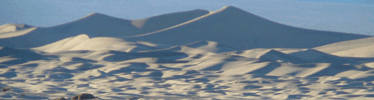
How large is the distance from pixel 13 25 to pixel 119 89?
26.4m

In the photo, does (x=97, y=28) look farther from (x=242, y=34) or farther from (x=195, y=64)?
(x=195, y=64)

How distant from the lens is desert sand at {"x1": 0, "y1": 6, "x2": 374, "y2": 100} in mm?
12375

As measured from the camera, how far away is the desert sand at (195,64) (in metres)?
12.4

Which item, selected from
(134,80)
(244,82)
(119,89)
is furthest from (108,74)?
(244,82)

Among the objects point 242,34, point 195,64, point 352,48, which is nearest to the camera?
point 195,64

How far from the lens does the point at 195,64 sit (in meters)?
19.0

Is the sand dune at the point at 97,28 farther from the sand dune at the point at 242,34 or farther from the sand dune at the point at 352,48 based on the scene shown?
the sand dune at the point at 352,48

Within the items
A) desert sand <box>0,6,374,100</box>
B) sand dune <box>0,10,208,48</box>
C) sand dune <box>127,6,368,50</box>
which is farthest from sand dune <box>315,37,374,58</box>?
sand dune <box>0,10,208,48</box>

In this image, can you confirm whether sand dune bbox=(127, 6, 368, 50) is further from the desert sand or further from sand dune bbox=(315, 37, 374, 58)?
sand dune bbox=(315, 37, 374, 58)

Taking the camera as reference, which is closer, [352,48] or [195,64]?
[195,64]

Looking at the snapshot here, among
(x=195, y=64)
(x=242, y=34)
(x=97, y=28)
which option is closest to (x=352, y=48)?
(x=242, y=34)

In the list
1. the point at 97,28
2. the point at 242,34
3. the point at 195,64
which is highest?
the point at 97,28

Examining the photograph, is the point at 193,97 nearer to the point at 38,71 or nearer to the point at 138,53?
the point at 38,71

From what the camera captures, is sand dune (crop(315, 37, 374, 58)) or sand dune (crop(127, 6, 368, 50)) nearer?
sand dune (crop(315, 37, 374, 58))
